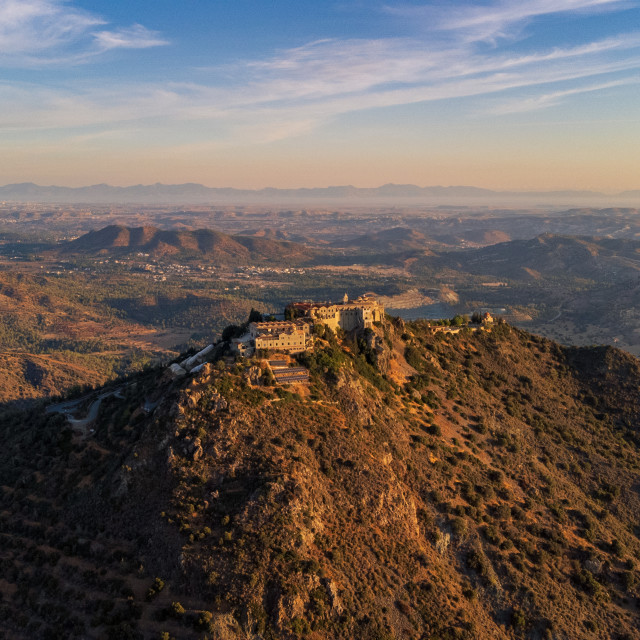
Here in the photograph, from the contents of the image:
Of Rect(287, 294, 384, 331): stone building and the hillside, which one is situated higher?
Rect(287, 294, 384, 331): stone building

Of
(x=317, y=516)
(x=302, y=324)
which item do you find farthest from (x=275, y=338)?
(x=317, y=516)

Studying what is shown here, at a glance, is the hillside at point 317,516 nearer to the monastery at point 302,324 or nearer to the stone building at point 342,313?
the monastery at point 302,324

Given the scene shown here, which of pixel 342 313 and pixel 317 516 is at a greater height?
pixel 342 313

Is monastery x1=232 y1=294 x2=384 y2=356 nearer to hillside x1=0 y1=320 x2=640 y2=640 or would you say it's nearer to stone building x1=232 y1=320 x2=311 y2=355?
stone building x1=232 y1=320 x2=311 y2=355

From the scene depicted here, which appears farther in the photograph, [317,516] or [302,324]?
[302,324]

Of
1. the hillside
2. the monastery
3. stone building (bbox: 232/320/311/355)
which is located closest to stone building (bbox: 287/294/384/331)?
the monastery

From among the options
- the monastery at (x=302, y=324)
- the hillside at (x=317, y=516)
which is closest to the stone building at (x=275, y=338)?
the monastery at (x=302, y=324)

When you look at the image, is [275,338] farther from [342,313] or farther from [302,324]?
[342,313]

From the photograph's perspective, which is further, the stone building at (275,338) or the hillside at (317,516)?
the stone building at (275,338)

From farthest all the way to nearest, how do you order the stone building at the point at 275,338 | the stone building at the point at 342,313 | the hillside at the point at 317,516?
the stone building at the point at 342,313, the stone building at the point at 275,338, the hillside at the point at 317,516
